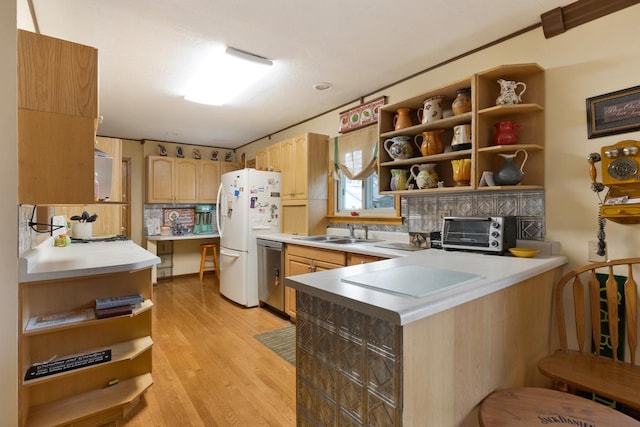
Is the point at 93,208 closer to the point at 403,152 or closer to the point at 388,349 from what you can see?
the point at 403,152

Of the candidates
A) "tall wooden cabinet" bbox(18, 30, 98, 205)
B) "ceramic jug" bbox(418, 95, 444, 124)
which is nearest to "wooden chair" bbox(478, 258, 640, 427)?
"ceramic jug" bbox(418, 95, 444, 124)

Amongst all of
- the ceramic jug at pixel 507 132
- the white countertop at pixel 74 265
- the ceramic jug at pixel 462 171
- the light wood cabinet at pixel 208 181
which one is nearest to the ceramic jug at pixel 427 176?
the ceramic jug at pixel 462 171

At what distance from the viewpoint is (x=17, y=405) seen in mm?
1400

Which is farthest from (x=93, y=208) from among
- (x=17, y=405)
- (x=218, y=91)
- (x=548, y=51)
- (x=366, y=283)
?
(x=548, y=51)

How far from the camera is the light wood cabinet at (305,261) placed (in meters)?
2.72

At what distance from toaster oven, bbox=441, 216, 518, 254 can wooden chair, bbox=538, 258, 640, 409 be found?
38 cm

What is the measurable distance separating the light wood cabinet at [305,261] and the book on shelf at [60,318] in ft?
4.92

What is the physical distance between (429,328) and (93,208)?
4550 millimetres

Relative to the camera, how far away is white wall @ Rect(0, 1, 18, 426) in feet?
3.78

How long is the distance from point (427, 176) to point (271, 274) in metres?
2.06

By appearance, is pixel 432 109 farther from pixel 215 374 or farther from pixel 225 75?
pixel 215 374

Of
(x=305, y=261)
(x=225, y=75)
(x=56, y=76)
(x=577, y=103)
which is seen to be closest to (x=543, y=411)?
(x=577, y=103)

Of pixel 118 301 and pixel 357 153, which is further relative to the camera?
pixel 357 153

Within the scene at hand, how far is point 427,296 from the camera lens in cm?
99
